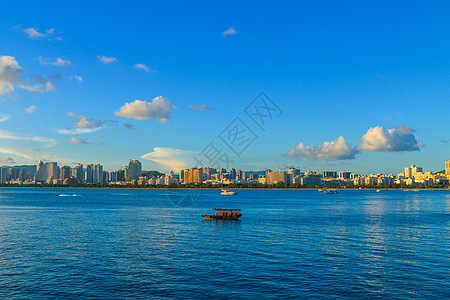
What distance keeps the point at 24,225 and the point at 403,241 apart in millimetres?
78524

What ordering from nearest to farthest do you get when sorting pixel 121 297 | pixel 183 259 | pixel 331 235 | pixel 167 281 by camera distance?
pixel 121 297, pixel 167 281, pixel 183 259, pixel 331 235

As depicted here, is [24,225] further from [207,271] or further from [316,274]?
[316,274]

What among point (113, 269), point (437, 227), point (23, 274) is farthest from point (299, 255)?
point (437, 227)

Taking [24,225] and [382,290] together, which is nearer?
[382,290]

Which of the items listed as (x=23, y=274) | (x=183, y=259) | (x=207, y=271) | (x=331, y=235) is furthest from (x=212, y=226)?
(x=23, y=274)

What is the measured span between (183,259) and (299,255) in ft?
50.8

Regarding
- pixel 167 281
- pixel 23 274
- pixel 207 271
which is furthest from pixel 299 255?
pixel 23 274

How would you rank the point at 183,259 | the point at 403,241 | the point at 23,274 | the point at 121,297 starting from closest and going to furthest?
the point at 121,297
the point at 23,274
the point at 183,259
the point at 403,241

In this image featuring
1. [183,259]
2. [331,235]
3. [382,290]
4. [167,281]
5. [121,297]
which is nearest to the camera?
[121,297]

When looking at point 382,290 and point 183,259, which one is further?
point 183,259

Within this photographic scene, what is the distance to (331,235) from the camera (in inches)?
2778

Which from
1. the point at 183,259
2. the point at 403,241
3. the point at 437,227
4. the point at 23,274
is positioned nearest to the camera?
the point at 23,274

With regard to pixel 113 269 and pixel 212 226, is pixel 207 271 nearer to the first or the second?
pixel 113 269

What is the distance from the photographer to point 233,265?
4556 centimetres
